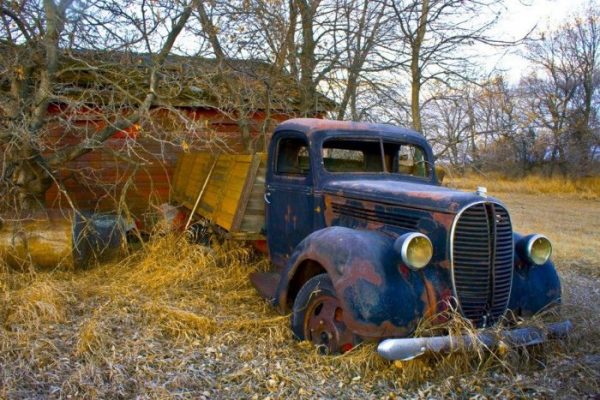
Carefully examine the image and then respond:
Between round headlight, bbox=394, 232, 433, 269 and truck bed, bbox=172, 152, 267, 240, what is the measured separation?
2484 mm

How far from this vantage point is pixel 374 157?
5.51 metres

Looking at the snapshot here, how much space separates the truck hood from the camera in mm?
3869

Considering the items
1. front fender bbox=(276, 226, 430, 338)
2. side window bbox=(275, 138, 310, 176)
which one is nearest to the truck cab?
front fender bbox=(276, 226, 430, 338)

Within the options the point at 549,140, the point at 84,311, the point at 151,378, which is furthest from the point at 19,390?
the point at 549,140

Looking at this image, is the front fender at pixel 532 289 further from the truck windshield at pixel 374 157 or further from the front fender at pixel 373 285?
the truck windshield at pixel 374 157

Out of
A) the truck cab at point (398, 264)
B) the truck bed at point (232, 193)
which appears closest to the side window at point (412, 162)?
the truck cab at point (398, 264)

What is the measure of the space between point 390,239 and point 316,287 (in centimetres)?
64

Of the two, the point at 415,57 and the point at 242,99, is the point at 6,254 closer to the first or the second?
the point at 242,99

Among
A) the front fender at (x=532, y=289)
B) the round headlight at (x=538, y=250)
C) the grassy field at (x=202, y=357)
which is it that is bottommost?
the grassy field at (x=202, y=357)

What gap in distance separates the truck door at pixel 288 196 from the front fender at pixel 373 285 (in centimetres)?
121

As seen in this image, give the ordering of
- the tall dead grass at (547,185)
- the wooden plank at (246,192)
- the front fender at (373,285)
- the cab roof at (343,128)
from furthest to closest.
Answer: the tall dead grass at (547,185) < the wooden plank at (246,192) < the cab roof at (343,128) < the front fender at (373,285)

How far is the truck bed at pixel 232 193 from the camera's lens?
19.4ft

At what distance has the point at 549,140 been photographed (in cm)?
2742

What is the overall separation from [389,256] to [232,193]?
278 centimetres
